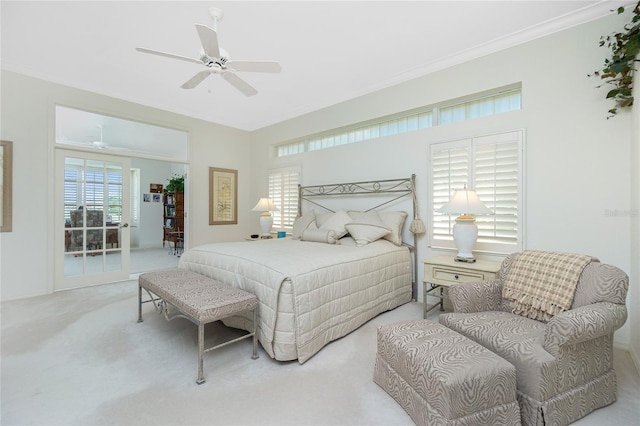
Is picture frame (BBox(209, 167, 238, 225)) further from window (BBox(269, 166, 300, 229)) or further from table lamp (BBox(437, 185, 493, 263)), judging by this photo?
table lamp (BBox(437, 185, 493, 263))

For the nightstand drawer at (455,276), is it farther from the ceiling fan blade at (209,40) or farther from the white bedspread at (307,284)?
the ceiling fan blade at (209,40)

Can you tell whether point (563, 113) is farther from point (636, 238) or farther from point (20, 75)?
point (20, 75)

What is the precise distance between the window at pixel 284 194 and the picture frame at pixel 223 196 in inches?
33.1

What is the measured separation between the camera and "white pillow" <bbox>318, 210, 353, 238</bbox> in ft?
12.0

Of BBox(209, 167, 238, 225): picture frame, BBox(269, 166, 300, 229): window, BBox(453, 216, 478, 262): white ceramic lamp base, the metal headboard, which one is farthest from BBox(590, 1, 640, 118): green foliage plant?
BBox(209, 167, 238, 225): picture frame

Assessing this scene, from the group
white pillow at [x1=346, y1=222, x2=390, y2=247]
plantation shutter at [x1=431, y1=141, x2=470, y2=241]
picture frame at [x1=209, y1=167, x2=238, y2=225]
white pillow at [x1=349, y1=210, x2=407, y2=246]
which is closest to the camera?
plantation shutter at [x1=431, y1=141, x2=470, y2=241]

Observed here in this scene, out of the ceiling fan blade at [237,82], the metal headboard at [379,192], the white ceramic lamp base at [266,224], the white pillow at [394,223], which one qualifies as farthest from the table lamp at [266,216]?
the ceiling fan blade at [237,82]

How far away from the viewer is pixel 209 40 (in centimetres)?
215

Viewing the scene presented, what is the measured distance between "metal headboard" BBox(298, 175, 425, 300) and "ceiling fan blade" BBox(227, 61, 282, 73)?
78.2 inches

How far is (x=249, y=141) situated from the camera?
6.06m

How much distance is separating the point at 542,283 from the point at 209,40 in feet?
9.43

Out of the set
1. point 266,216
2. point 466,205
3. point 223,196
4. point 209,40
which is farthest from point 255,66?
point 223,196

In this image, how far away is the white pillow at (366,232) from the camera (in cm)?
329

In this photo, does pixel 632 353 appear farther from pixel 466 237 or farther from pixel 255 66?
pixel 255 66
